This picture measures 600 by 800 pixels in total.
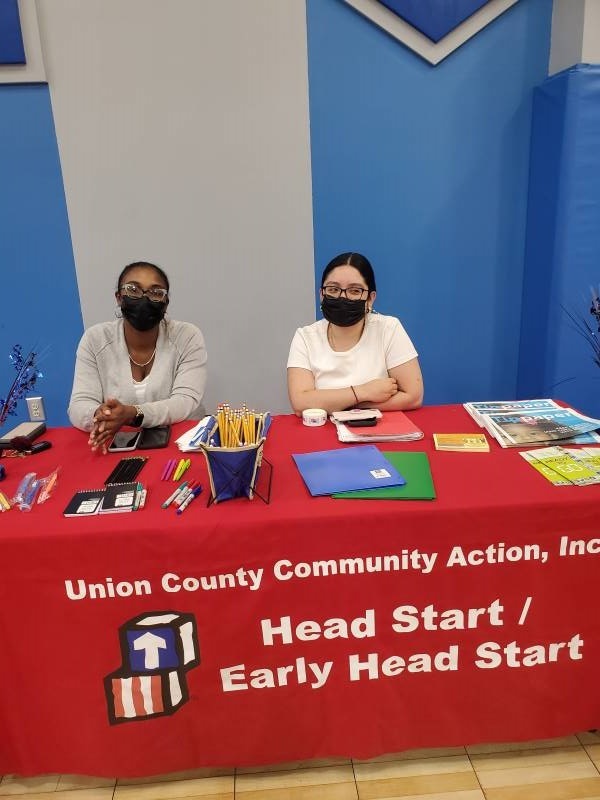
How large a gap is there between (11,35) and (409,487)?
8.87 feet

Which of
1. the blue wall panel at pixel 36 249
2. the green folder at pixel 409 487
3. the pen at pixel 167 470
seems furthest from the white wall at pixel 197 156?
the green folder at pixel 409 487

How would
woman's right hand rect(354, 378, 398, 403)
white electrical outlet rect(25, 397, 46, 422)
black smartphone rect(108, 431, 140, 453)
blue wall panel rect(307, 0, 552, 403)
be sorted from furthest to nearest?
white electrical outlet rect(25, 397, 46, 422), blue wall panel rect(307, 0, 552, 403), woman's right hand rect(354, 378, 398, 403), black smartphone rect(108, 431, 140, 453)

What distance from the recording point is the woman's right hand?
179 cm

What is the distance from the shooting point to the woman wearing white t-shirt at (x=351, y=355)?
5.92ft

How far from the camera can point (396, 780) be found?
1.30m

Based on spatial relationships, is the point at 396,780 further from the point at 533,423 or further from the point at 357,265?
the point at 357,265

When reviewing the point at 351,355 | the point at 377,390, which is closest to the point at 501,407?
the point at 377,390

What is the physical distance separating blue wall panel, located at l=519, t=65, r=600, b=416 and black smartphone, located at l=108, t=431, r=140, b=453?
202cm

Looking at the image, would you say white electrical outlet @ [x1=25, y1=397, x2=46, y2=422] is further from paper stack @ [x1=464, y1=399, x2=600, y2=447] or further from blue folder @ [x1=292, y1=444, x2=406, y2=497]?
paper stack @ [x1=464, y1=399, x2=600, y2=447]

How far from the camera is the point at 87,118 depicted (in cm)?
256

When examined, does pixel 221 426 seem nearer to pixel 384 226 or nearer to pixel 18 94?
pixel 384 226

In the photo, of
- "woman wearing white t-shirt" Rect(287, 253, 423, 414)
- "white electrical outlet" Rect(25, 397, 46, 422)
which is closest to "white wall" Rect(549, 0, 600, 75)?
"woman wearing white t-shirt" Rect(287, 253, 423, 414)

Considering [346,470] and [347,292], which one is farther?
[347,292]

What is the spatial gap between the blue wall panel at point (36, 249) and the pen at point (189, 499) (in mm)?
1906
